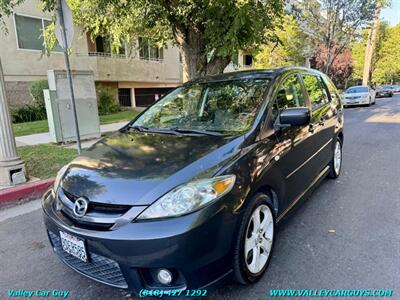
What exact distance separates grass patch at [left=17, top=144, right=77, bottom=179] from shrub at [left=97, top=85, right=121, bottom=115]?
25.8 ft

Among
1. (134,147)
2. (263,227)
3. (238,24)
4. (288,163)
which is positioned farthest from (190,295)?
(238,24)

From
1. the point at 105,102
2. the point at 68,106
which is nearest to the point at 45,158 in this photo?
the point at 68,106

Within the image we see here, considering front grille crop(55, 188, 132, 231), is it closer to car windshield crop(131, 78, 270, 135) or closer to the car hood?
the car hood

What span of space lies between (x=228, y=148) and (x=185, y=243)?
0.83m

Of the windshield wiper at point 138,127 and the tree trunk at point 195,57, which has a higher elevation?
the tree trunk at point 195,57

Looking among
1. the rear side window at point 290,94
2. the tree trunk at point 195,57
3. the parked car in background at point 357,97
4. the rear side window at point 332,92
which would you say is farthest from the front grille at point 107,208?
the parked car in background at point 357,97

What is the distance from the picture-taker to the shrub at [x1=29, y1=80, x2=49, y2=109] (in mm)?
12328

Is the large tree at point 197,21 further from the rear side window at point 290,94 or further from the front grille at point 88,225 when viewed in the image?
the front grille at point 88,225

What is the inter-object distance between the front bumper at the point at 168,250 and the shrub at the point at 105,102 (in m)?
13.4

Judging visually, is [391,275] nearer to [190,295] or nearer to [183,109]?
[190,295]

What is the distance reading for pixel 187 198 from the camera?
195cm

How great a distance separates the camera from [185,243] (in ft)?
6.03

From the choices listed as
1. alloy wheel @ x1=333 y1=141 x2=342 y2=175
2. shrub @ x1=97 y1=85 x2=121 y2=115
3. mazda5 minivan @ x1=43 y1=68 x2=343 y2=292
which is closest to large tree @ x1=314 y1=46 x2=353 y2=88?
shrub @ x1=97 y1=85 x2=121 y2=115

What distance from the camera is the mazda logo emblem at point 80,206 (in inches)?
81.3
